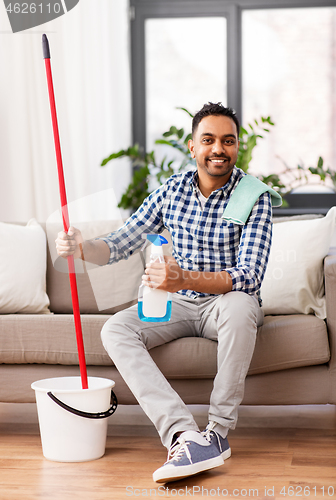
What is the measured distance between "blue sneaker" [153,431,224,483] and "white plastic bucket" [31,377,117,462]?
26 cm

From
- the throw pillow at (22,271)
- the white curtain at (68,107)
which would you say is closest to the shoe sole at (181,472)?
the throw pillow at (22,271)

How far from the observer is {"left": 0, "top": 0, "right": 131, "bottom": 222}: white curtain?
9.37 feet

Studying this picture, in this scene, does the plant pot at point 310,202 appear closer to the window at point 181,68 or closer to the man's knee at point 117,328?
the window at point 181,68

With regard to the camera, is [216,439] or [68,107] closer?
[216,439]

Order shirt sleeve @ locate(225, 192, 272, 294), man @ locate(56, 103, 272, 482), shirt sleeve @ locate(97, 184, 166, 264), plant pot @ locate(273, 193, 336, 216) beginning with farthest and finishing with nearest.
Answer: plant pot @ locate(273, 193, 336, 216), shirt sleeve @ locate(97, 184, 166, 264), shirt sleeve @ locate(225, 192, 272, 294), man @ locate(56, 103, 272, 482)

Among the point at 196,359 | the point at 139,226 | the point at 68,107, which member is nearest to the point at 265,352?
the point at 196,359

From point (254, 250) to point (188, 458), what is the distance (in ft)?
2.02

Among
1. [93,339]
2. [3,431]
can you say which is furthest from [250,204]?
[3,431]

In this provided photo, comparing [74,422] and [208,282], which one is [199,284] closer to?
[208,282]

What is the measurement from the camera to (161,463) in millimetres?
1648

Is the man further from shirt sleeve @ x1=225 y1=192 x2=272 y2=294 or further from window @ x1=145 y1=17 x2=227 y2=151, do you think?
Result: window @ x1=145 y1=17 x2=227 y2=151

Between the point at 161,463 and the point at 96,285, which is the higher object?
the point at 96,285

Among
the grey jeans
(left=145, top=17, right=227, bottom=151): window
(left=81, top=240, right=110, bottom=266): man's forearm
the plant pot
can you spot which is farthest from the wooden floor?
(left=145, top=17, right=227, bottom=151): window

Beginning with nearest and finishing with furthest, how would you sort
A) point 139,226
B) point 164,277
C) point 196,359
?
1. point 164,277
2. point 196,359
3. point 139,226
